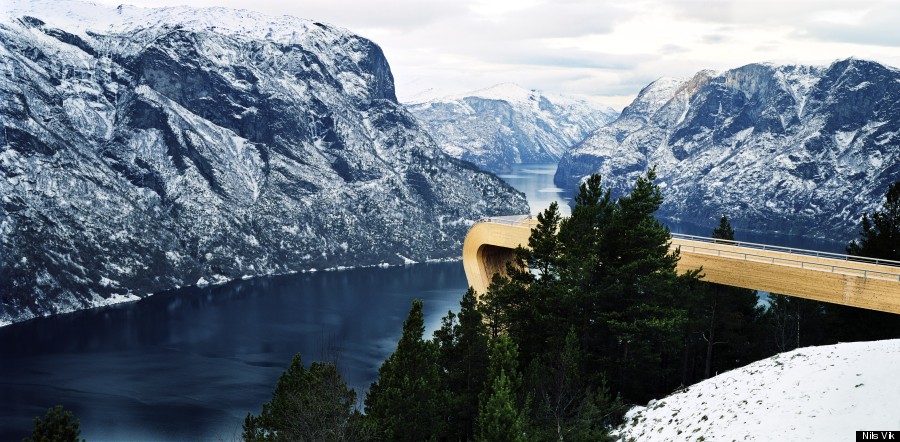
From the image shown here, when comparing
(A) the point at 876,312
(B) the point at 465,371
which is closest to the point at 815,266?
(A) the point at 876,312

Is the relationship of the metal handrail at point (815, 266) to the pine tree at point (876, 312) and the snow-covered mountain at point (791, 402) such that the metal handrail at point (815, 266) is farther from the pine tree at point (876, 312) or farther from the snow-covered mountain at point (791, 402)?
the snow-covered mountain at point (791, 402)

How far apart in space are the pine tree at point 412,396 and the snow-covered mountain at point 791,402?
36.1ft

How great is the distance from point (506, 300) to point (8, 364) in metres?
158

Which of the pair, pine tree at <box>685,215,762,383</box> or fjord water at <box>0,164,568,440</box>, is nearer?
pine tree at <box>685,215,762,383</box>

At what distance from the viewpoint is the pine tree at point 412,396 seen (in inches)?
1896

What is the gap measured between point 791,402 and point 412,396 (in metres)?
20.5

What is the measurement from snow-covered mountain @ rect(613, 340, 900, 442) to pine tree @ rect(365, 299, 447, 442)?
36.1ft

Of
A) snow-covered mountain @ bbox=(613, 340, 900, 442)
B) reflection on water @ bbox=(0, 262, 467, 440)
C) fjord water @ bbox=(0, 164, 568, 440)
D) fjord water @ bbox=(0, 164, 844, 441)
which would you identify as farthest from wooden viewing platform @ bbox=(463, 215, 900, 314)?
fjord water @ bbox=(0, 164, 568, 440)

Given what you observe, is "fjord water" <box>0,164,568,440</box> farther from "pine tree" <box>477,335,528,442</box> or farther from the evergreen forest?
"pine tree" <box>477,335,528,442</box>

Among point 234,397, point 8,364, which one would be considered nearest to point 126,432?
point 234,397

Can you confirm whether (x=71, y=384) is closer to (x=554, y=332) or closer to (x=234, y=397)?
(x=234, y=397)

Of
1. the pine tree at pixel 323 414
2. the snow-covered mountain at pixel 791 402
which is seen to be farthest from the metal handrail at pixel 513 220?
the snow-covered mountain at pixel 791 402

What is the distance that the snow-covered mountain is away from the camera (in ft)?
108

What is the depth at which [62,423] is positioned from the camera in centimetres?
5762
